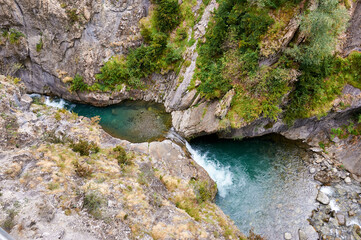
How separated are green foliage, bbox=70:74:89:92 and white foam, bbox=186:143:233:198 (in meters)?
12.4

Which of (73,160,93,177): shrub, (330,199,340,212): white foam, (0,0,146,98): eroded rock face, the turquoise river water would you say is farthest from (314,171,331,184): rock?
(0,0,146,98): eroded rock face

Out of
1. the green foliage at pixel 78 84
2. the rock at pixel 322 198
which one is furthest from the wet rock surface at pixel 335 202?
the green foliage at pixel 78 84

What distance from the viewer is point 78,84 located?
63.9ft

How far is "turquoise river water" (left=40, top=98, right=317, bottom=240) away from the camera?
12.0 meters

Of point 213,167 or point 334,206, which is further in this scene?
point 213,167

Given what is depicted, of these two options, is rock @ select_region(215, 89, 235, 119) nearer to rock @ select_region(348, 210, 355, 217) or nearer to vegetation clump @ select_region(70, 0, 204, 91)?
vegetation clump @ select_region(70, 0, 204, 91)

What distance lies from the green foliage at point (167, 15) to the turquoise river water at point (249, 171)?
780 cm

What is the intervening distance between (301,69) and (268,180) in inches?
326

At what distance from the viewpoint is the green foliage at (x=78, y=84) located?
19.4m

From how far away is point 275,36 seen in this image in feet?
41.1

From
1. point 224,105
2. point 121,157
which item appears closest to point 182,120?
point 224,105

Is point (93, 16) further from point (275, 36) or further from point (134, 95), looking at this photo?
point (275, 36)

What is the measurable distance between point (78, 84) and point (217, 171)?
16084 millimetres

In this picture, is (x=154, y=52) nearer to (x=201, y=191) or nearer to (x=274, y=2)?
(x=274, y=2)
